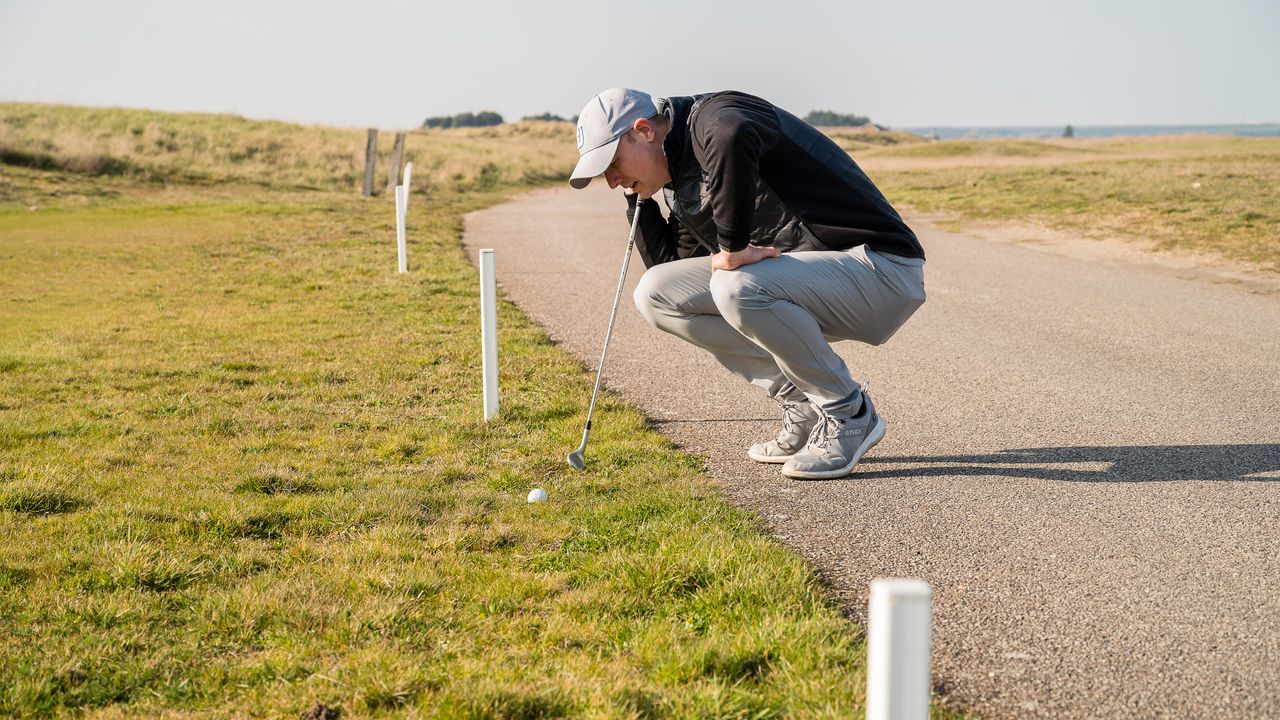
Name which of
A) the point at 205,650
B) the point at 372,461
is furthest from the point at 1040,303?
the point at 205,650

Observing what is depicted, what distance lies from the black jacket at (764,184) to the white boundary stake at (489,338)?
1.33m

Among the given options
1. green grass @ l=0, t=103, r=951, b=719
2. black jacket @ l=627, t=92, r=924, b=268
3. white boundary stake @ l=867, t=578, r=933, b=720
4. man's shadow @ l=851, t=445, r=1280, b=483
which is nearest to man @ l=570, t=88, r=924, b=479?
black jacket @ l=627, t=92, r=924, b=268

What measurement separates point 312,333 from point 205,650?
6305mm

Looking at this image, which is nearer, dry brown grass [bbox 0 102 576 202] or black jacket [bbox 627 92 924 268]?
black jacket [bbox 627 92 924 268]

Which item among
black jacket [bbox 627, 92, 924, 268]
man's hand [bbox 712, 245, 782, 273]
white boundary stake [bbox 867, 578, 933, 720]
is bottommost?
white boundary stake [bbox 867, 578, 933, 720]

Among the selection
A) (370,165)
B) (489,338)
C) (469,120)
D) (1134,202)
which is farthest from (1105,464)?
(469,120)

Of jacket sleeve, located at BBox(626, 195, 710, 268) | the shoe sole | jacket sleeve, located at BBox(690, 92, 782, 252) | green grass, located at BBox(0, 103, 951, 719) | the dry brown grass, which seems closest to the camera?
green grass, located at BBox(0, 103, 951, 719)

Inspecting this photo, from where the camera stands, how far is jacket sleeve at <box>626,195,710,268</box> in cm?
536

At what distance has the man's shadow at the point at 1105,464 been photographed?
16.2ft

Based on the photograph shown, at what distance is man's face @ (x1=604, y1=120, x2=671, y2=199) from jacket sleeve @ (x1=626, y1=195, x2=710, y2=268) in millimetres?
574

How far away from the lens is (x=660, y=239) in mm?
5438

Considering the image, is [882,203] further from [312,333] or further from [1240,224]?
[1240,224]

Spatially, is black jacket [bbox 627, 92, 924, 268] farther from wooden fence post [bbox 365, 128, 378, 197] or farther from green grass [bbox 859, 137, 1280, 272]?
wooden fence post [bbox 365, 128, 378, 197]

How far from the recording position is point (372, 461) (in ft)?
18.0
